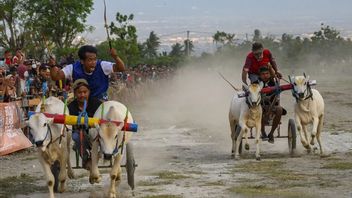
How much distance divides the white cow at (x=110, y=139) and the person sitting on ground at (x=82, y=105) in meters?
0.29

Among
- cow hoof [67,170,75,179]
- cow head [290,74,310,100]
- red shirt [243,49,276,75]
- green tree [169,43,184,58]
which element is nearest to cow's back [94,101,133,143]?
cow hoof [67,170,75,179]

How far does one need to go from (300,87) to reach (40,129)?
6754 millimetres

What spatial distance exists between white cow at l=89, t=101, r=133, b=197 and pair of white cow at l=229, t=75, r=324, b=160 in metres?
4.70

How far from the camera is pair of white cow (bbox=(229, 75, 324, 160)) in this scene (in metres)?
15.3

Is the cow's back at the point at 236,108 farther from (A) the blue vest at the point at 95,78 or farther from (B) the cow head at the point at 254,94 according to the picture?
(A) the blue vest at the point at 95,78

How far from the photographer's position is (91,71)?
11250 millimetres

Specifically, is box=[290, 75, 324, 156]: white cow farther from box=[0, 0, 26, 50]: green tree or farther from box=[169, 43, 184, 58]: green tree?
box=[169, 43, 184, 58]: green tree

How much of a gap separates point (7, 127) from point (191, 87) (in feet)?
126

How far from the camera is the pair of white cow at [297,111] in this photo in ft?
50.2

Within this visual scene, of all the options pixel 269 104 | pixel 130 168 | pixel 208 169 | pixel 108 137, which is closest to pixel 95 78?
pixel 108 137

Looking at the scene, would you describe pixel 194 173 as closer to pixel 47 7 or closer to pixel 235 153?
pixel 235 153

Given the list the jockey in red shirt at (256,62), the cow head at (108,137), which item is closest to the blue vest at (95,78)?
the cow head at (108,137)

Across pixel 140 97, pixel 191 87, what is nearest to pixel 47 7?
pixel 140 97

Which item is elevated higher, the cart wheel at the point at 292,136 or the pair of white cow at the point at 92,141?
the pair of white cow at the point at 92,141
